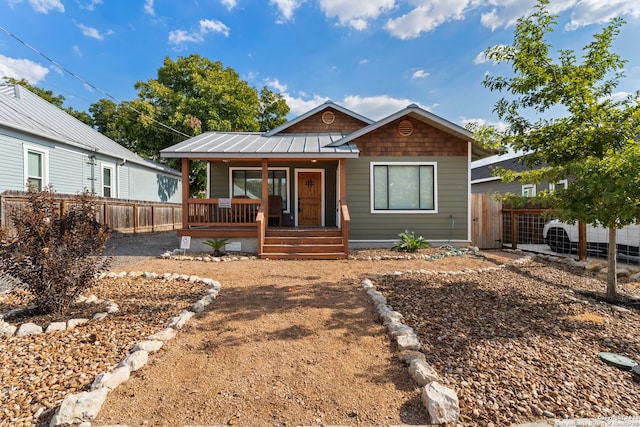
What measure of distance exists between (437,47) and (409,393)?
1343 cm

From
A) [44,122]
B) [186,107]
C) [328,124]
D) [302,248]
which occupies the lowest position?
[302,248]

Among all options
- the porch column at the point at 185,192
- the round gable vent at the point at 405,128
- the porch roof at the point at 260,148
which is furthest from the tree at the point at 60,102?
the round gable vent at the point at 405,128

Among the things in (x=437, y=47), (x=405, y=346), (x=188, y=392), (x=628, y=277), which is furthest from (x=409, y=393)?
(x=437, y=47)

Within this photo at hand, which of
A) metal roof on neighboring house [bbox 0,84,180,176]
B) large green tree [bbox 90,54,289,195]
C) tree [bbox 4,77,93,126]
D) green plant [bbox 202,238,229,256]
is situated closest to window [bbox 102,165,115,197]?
metal roof on neighboring house [bbox 0,84,180,176]

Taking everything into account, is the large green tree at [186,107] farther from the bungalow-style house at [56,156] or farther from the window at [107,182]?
the window at [107,182]

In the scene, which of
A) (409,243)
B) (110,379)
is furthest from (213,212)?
(110,379)

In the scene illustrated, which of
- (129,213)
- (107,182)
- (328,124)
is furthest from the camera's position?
(107,182)

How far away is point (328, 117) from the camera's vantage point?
39.4 feet

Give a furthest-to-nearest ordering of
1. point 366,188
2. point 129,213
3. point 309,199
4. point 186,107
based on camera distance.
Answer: point 186,107 → point 129,213 → point 309,199 → point 366,188

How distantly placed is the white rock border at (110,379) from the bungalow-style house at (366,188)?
4.45 meters

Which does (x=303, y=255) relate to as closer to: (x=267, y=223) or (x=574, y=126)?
(x=267, y=223)

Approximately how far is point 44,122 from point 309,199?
36.7ft

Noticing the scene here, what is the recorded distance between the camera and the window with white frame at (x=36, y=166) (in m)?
10.7

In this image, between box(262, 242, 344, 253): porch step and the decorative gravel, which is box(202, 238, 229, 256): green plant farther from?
the decorative gravel
